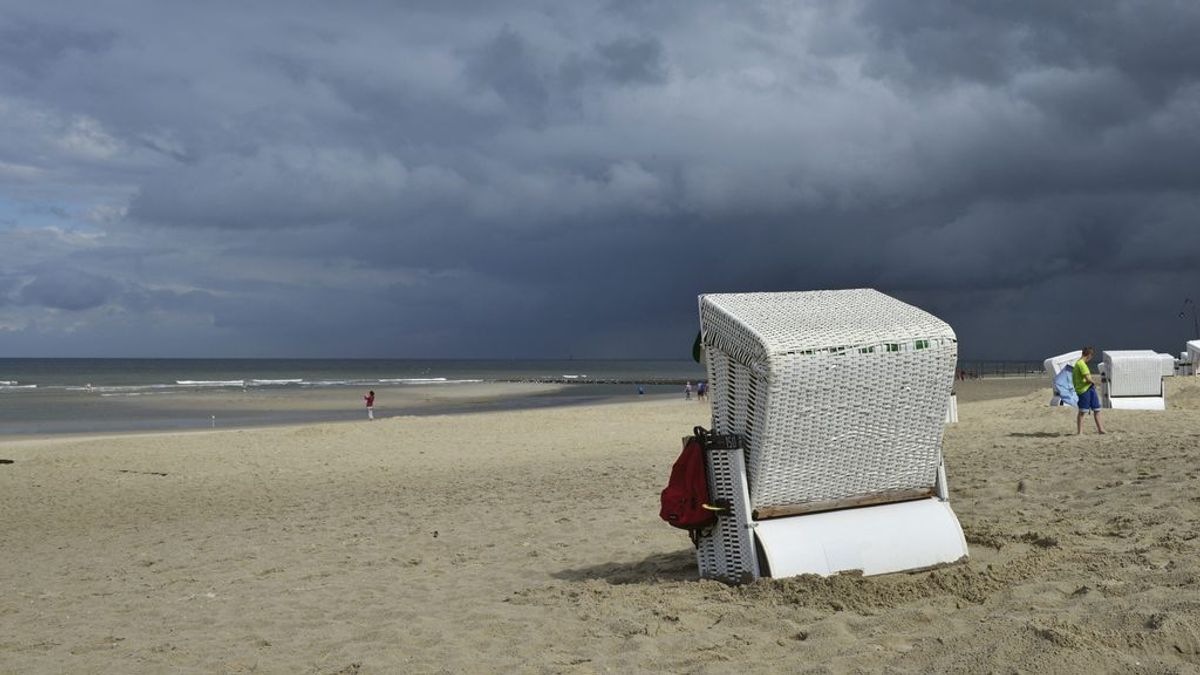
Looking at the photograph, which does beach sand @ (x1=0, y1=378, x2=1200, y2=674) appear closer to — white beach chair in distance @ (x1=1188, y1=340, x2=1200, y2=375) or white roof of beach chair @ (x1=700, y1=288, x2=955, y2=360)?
white roof of beach chair @ (x1=700, y1=288, x2=955, y2=360)

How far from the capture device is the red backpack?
5602 mm

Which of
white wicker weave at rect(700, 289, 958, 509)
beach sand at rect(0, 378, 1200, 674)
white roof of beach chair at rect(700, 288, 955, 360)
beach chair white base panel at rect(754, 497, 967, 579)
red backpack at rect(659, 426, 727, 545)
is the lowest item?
beach sand at rect(0, 378, 1200, 674)

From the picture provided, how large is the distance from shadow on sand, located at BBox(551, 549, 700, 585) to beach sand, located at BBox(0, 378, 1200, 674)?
0.03m

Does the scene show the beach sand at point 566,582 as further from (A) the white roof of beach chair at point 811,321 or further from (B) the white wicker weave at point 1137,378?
(B) the white wicker weave at point 1137,378

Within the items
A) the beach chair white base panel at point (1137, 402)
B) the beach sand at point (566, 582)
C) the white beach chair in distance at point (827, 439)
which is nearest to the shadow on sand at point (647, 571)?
the beach sand at point (566, 582)

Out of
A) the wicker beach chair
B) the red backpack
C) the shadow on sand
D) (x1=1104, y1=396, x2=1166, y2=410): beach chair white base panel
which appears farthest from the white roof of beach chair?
the wicker beach chair

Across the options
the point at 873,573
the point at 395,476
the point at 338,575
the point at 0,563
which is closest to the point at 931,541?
the point at 873,573

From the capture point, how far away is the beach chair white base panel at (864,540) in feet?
17.8

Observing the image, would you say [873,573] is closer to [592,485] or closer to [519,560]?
[519,560]

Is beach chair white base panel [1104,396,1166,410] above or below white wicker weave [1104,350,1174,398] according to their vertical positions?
below

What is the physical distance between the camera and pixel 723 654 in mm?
4449

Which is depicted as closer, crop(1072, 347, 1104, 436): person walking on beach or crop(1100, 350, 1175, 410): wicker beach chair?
crop(1072, 347, 1104, 436): person walking on beach

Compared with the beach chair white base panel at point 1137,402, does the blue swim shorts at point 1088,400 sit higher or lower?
higher

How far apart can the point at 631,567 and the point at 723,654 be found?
2371 mm
